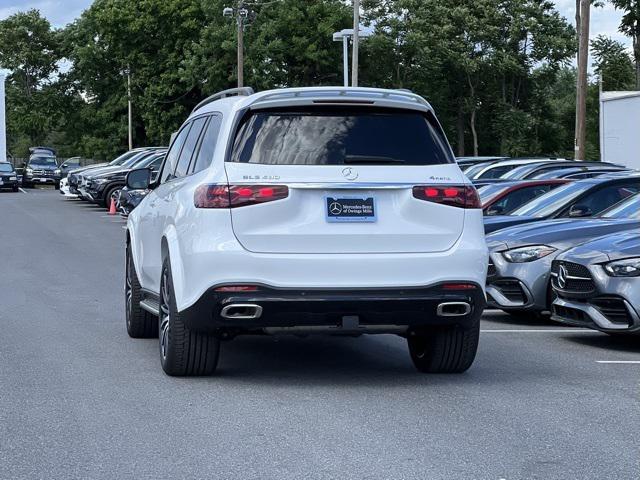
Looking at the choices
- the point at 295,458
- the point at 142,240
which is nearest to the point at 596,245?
the point at 142,240

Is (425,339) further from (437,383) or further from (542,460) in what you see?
(542,460)

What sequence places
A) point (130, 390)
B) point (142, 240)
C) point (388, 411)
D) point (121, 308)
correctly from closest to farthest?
point (388, 411), point (130, 390), point (142, 240), point (121, 308)

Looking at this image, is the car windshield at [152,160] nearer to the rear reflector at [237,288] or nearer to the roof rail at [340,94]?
the roof rail at [340,94]

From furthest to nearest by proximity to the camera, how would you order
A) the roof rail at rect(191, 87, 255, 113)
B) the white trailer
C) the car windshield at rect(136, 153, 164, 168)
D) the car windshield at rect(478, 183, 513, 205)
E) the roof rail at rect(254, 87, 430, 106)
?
the white trailer → the car windshield at rect(136, 153, 164, 168) → the car windshield at rect(478, 183, 513, 205) → the roof rail at rect(191, 87, 255, 113) → the roof rail at rect(254, 87, 430, 106)

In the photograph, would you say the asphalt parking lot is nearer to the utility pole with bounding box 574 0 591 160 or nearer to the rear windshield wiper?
the rear windshield wiper

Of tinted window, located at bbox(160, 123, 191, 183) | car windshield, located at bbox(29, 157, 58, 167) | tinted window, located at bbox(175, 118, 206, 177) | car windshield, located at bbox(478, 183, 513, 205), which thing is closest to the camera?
tinted window, located at bbox(175, 118, 206, 177)

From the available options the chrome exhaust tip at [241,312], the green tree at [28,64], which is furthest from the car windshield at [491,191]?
the green tree at [28,64]

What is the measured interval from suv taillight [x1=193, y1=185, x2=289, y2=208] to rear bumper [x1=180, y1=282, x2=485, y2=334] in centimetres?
56

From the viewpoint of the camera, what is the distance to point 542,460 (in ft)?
21.0

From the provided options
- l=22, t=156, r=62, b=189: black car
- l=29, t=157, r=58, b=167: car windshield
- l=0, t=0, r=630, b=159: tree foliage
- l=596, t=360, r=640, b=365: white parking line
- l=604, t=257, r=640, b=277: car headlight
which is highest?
l=0, t=0, r=630, b=159: tree foliage

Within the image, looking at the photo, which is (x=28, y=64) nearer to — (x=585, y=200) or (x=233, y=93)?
(x=585, y=200)

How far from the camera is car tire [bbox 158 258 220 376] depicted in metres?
8.56

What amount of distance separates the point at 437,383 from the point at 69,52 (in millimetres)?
84139

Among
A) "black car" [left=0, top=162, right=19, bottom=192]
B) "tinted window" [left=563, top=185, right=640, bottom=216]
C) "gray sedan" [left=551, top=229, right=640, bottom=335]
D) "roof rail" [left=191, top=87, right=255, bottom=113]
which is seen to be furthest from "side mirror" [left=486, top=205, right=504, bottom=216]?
"black car" [left=0, top=162, right=19, bottom=192]
